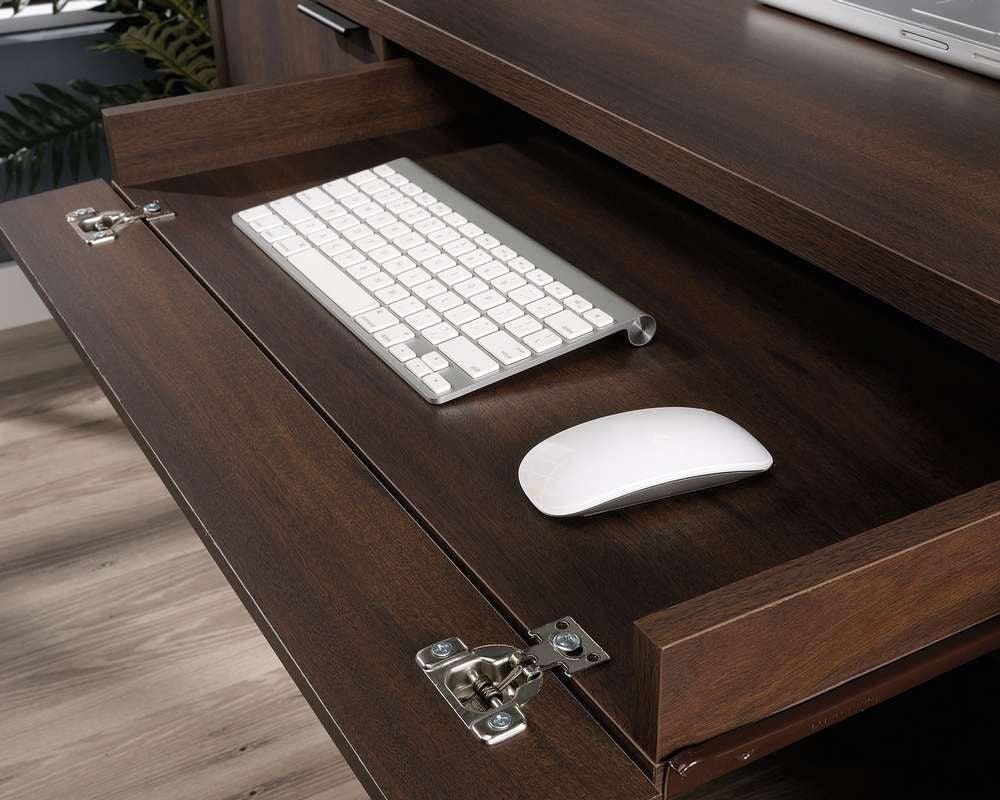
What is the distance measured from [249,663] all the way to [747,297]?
89 centimetres

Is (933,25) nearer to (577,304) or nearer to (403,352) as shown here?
(577,304)

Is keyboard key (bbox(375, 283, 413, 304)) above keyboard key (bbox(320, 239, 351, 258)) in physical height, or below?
below

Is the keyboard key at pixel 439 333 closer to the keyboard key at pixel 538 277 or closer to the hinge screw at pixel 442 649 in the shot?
the keyboard key at pixel 538 277

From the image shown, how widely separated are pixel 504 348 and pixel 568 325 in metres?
0.05

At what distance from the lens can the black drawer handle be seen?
1.23 meters

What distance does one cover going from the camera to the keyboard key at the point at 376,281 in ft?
2.86

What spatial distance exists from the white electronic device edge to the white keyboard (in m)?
0.33

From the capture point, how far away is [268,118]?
1.11 meters

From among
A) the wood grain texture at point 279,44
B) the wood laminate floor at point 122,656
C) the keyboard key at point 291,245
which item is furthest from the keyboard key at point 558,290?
the wood laminate floor at point 122,656

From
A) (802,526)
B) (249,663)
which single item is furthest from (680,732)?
(249,663)

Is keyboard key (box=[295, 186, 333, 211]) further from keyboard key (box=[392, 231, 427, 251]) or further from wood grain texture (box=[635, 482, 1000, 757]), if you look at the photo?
wood grain texture (box=[635, 482, 1000, 757])

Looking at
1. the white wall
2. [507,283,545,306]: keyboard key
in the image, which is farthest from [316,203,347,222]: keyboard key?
the white wall

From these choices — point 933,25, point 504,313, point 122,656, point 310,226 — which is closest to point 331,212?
point 310,226

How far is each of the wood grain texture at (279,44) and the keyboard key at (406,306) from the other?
44 centimetres
